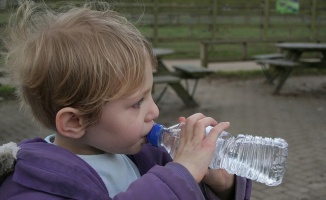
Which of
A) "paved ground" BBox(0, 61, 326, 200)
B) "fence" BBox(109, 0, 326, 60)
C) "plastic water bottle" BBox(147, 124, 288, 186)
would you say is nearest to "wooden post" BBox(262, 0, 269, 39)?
"fence" BBox(109, 0, 326, 60)

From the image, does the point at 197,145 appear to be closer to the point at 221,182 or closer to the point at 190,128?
the point at 190,128

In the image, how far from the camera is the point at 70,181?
1.14m

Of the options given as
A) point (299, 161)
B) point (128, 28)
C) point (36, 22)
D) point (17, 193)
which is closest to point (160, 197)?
point (17, 193)

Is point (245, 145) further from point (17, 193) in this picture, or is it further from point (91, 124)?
point (17, 193)

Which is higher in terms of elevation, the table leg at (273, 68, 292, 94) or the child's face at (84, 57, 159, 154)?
the child's face at (84, 57, 159, 154)

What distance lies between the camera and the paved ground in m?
4.46

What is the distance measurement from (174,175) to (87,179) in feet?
0.68

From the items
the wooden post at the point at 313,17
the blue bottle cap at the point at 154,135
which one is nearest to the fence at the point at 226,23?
the wooden post at the point at 313,17

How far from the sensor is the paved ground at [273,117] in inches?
175

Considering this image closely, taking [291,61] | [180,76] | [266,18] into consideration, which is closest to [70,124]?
[180,76]

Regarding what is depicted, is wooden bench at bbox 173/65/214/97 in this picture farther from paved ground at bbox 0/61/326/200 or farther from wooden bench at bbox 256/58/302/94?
wooden bench at bbox 256/58/302/94

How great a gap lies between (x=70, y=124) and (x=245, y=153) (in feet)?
2.04

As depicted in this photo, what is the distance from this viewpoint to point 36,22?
1360mm

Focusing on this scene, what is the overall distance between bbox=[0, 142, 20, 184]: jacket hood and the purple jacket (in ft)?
0.04
